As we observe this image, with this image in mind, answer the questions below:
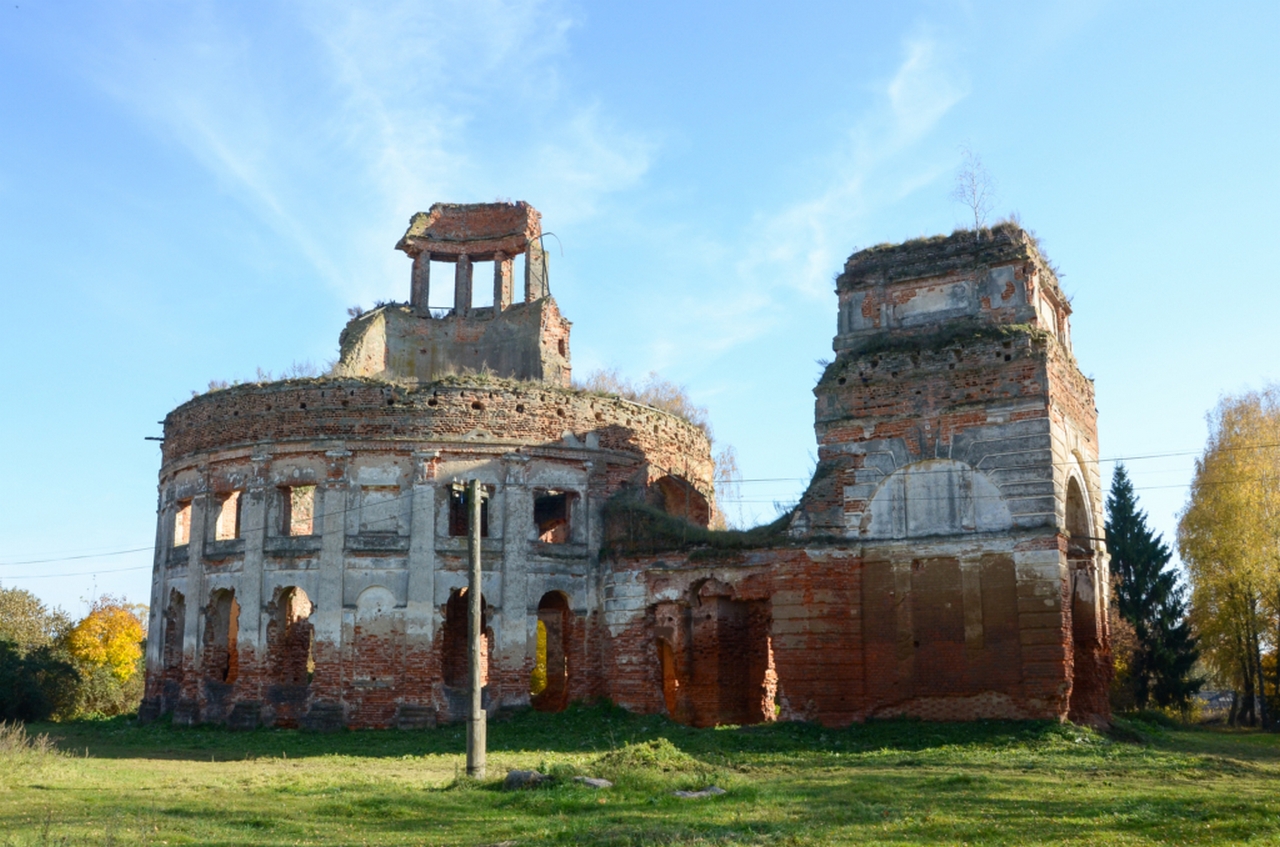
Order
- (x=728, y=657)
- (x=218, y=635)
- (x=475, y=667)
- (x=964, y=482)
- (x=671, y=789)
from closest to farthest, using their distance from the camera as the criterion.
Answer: (x=671, y=789)
(x=475, y=667)
(x=964, y=482)
(x=728, y=657)
(x=218, y=635)

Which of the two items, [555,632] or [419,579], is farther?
[555,632]

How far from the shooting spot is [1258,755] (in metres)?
17.6

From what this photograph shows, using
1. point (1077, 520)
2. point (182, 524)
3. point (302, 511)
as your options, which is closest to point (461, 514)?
point (302, 511)

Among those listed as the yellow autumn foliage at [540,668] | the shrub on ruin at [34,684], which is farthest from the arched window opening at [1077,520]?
the shrub on ruin at [34,684]

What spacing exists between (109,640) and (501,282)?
53.0 feet

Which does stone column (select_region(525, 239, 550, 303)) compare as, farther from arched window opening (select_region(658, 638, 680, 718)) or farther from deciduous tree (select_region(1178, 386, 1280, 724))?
deciduous tree (select_region(1178, 386, 1280, 724))

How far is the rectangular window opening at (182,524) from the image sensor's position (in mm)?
23516

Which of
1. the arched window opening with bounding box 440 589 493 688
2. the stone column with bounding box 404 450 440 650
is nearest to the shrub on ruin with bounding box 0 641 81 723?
the arched window opening with bounding box 440 589 493 688

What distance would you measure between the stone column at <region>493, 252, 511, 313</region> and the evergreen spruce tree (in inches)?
749

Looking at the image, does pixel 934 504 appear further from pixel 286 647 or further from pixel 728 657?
pixel 286 647

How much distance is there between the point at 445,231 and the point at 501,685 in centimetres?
1309

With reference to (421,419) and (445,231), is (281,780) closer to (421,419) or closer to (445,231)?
(421,419)

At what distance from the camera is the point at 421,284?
28625 mm

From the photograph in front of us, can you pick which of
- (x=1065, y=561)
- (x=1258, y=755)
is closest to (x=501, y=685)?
(x=1065, y=561)
